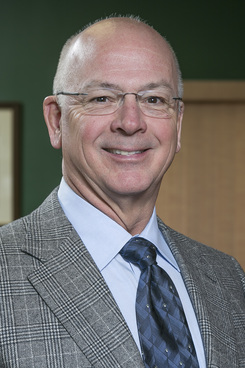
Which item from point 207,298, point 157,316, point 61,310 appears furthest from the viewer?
point 207,298

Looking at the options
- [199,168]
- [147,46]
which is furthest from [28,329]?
[199,168]

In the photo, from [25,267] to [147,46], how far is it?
568 millimetres

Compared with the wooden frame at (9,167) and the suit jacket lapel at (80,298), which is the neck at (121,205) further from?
the wooden frame at (9,167)

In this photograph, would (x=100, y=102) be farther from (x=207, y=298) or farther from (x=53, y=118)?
(x=207, y=298)

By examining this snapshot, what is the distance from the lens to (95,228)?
130 cm

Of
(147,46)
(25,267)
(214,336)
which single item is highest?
(147,46)

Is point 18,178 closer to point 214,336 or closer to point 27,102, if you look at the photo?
point 27,102

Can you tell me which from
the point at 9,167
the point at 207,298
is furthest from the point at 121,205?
the point at 9,167

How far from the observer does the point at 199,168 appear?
3.57 metres

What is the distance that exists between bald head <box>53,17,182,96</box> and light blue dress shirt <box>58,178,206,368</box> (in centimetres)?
26

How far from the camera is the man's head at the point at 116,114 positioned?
1264 mm

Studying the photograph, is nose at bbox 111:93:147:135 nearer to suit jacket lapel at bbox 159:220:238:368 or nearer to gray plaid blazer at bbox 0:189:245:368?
gray plaid blazer at bbox 0:189:245:368

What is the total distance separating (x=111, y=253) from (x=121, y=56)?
1.43 ft

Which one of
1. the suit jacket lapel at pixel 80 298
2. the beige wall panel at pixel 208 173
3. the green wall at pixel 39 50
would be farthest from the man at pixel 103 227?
the beige wall panel at pixel 208 173
